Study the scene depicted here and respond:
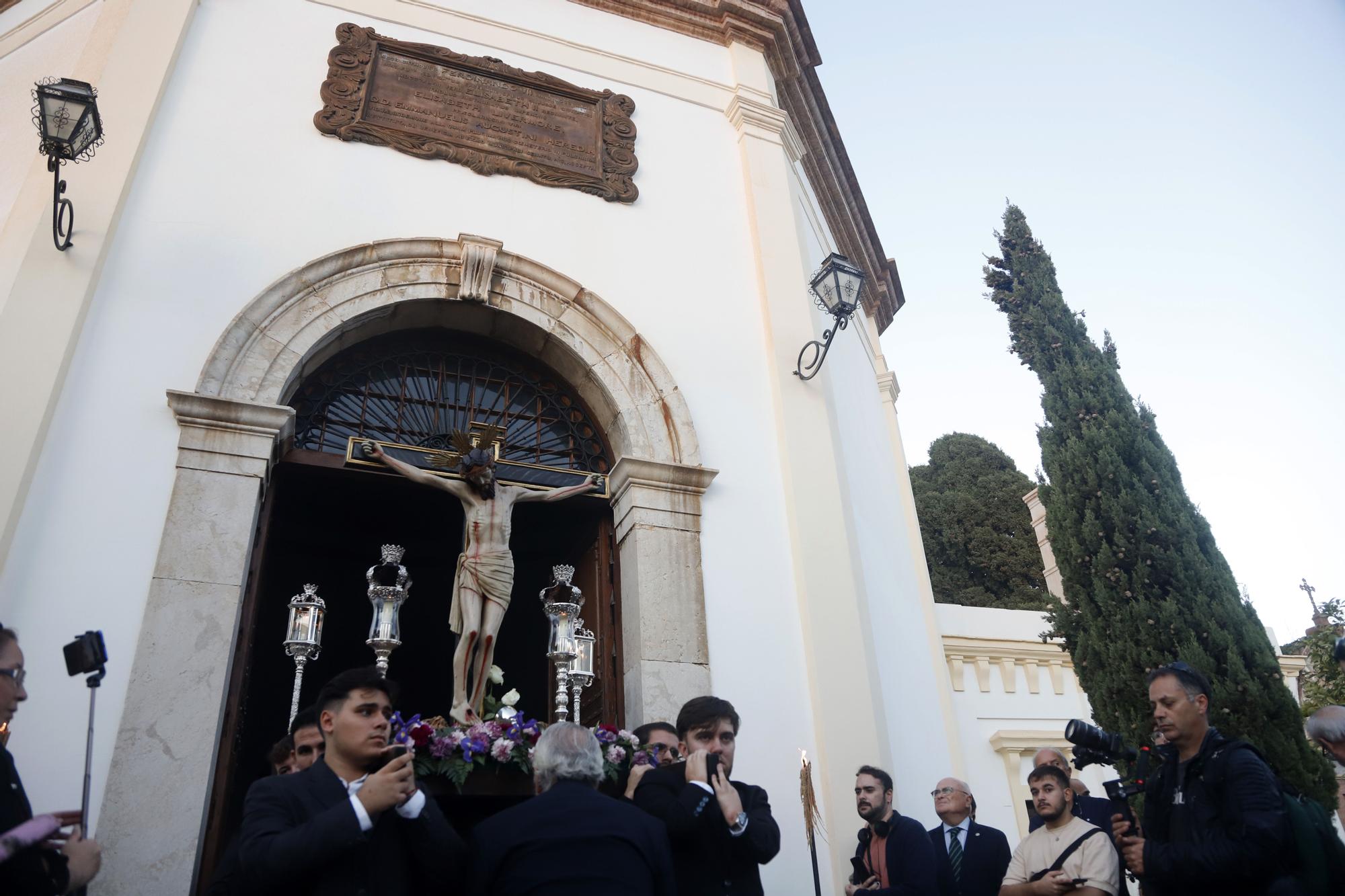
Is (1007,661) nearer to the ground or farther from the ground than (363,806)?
farther from the ground

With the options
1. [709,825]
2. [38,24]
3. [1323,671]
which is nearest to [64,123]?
[38,24]

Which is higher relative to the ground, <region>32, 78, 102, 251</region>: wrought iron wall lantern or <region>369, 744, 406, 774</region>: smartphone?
<region>32, 78, 102, 251</region>: wrought iron wall lantern

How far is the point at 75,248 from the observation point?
5508mm

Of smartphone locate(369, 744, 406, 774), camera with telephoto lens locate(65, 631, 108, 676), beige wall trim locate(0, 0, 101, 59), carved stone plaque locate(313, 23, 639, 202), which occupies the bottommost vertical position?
smartphone locate(369, 744, 406, 774)

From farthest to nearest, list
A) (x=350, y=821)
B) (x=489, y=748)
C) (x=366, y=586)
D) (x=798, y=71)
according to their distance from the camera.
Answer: (x=798, y=71) → (x=366, y=586) → (x=489, y=748) → (x=350, y=821)

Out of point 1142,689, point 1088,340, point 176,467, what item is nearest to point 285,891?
point 176,467

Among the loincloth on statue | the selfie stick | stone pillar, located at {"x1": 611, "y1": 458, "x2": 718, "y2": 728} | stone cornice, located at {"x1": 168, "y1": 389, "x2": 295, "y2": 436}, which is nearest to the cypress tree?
stone pillar, located at {"x1": 611, "y1": 458, "x2": 718, "y2": 728}

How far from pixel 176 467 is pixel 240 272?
4.49 ft

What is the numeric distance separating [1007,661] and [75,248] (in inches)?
373

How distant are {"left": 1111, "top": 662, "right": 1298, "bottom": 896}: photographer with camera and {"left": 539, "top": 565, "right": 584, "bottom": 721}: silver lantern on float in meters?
2.93

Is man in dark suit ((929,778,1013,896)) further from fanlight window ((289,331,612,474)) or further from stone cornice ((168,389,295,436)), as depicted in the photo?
stone cornice ((168,389,295,436))

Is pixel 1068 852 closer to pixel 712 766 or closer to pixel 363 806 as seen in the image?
pixel 712 766

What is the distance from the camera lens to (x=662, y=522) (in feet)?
20.2

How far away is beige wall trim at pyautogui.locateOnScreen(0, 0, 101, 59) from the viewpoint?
734cm
